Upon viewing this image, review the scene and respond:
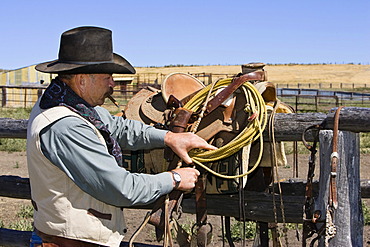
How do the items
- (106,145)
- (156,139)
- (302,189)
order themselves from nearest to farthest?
(106,145) < (156,139) < (302,189)

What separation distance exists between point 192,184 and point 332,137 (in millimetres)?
712

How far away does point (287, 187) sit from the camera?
3.38 meters

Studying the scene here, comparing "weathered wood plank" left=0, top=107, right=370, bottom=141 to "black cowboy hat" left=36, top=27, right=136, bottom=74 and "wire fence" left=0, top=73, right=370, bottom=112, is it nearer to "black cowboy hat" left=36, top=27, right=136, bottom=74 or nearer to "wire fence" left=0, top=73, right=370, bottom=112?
"black cowboy hat" left=36, top=27, right=136, bottom=74

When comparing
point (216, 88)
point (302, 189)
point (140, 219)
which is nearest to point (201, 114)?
point (216, 88)

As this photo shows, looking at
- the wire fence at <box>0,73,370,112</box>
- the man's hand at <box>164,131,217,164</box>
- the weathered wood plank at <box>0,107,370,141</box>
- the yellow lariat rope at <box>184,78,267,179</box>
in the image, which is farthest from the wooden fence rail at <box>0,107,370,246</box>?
the wire fence at <box>0,73,370,112</box>

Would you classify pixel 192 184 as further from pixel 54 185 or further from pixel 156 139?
pixel 54 185

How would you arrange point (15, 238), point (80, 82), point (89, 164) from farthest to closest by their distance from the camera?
point (15, 238) → point (80, 82) → point (89, 164)

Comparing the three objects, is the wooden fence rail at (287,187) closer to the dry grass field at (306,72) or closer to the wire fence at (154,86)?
the wire fence at (154,86)

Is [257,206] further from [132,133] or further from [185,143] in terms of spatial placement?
[132,133]

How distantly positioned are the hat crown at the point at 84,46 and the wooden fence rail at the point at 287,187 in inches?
41.1

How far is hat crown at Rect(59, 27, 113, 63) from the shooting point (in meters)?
2.16

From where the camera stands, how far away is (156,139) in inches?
100.0

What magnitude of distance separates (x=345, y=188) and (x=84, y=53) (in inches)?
54.3

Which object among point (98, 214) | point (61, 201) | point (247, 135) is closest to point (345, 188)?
point (247, 135)
